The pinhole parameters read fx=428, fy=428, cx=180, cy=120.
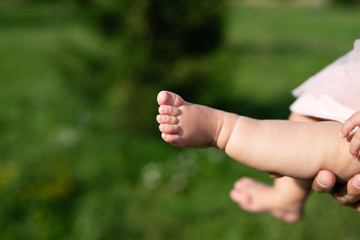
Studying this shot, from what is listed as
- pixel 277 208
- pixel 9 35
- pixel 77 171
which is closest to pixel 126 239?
pixel 77 171

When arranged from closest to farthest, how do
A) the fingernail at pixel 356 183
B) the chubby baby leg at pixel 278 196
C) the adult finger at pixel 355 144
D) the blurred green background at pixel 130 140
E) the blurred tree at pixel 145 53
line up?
the adult finger at pixel 355 144
the fingernail at pixel 356 183
the chubby baby leg at pixel 278 196
the blurred green background at pixel 130 140
the blurred tree at pixel 145 53

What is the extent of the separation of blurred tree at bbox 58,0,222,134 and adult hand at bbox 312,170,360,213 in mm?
3696

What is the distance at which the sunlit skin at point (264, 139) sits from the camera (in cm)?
136

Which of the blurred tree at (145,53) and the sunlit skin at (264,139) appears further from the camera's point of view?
the blurred tree at (145,53)

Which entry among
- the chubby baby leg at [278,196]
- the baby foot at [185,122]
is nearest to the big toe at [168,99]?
the baby foot at [185,122]

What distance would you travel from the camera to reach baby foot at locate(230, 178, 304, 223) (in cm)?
194

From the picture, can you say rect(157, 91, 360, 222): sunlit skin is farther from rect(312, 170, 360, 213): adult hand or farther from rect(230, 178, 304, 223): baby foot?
rect(230, 178, 304, 223): baby foot

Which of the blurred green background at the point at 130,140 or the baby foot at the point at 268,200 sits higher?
the baby foot at the point at 268,200

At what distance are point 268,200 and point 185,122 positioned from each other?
0.82m

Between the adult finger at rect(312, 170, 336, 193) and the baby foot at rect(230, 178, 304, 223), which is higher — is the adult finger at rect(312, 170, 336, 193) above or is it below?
above

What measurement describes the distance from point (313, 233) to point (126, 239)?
5.16 ft

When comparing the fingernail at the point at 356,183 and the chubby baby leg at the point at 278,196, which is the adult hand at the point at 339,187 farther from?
the chubby baby leg at the point at 278,196

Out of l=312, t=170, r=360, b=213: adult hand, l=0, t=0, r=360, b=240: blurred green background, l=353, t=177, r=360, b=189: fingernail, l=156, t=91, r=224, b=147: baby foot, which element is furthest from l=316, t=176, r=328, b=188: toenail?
l=0, t=0, r=360, b=240: blurred green background

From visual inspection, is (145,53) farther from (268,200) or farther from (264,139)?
(264,139)
